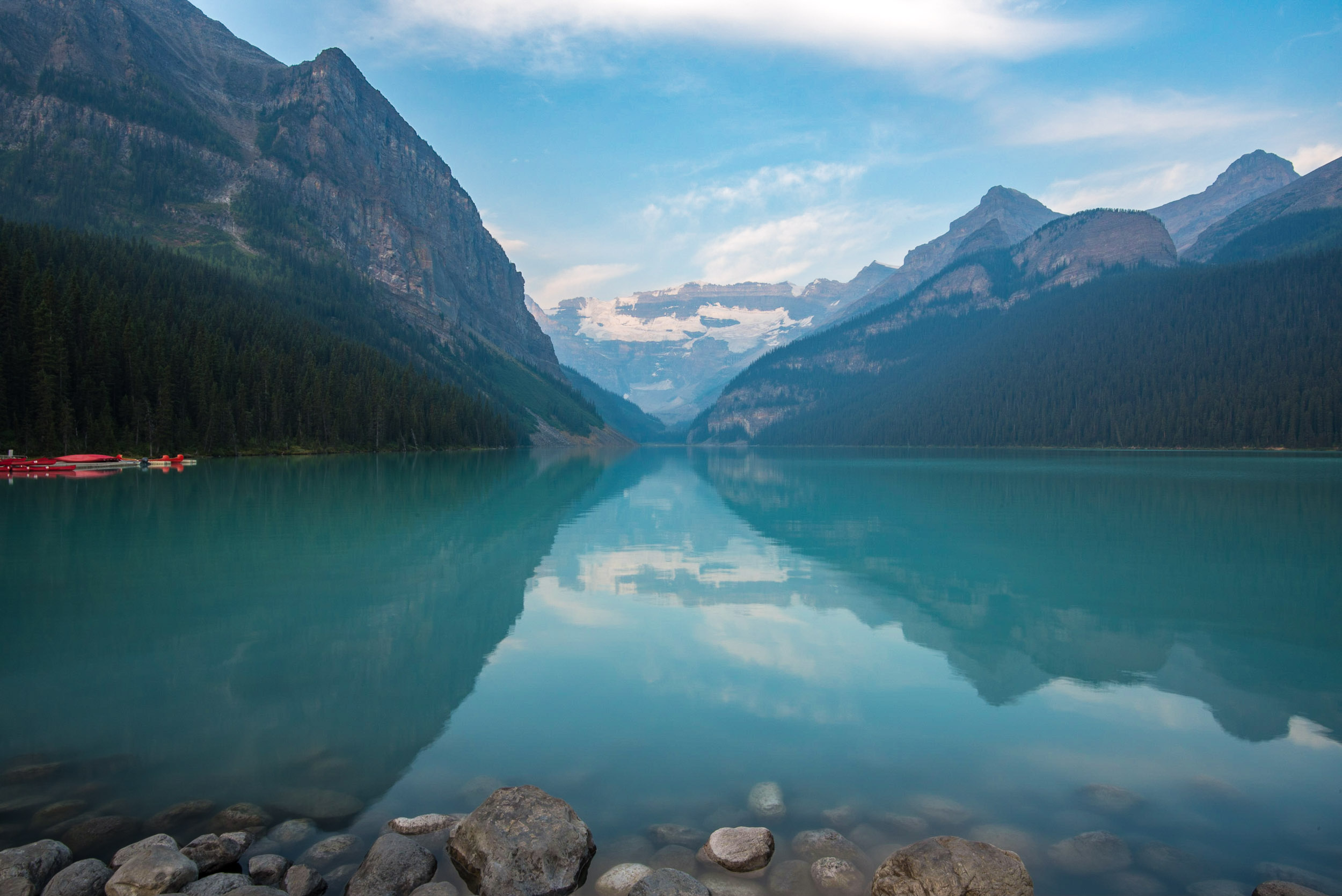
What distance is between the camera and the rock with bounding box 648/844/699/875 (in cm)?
743

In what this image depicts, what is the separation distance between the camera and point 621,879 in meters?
7.10

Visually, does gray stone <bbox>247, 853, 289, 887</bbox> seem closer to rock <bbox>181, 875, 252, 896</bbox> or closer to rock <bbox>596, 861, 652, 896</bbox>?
rock <bbox>181, 875, 252, 896</bbox>

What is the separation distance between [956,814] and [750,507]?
127ft

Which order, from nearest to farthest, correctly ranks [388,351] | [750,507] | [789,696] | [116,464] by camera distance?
1. [789,696]
2. [750,507]
3. [116,464]
4. [388,351]

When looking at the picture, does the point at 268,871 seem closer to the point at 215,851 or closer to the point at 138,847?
the point at 215,851

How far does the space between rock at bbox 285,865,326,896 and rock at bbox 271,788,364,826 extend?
3.88 feet

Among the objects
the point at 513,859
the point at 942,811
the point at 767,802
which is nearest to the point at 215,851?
the point at 513,859

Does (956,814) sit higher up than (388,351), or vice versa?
(388,351)

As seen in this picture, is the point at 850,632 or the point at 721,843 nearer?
the point at 721,843

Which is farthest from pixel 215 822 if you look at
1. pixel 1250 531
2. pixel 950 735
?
pixel 1250 531

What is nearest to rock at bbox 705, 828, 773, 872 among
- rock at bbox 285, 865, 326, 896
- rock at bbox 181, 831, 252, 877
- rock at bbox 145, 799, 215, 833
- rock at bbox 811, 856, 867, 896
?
rock at bbox 811, 856, 867, 896

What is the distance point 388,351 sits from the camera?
176375mm

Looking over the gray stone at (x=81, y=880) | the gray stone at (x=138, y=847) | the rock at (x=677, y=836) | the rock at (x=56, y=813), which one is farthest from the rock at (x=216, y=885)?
the rock at (x=677, y=836)

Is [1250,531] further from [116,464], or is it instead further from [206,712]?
[116,464]
